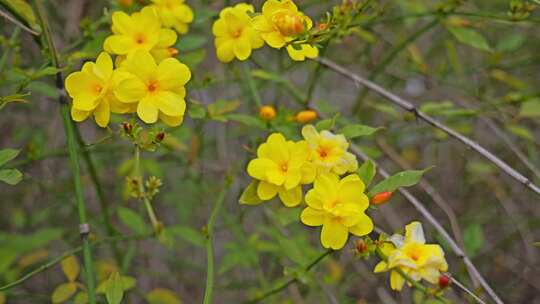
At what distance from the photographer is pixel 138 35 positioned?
1406 millimetres

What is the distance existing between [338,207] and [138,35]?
59 cm

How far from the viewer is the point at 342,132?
1416mm

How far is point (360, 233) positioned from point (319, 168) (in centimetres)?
15

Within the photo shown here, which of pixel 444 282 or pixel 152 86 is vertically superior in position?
pixel 152 86

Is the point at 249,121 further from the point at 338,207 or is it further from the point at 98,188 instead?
the point at 98,188

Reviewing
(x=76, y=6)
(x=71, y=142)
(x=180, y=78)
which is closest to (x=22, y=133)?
(x=76, y=6)

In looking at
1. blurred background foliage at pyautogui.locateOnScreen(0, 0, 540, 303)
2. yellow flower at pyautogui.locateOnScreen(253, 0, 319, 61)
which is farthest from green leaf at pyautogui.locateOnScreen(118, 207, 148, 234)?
yellow flower at pyautogui.locateOnScreen(253, 0, 319, 61)

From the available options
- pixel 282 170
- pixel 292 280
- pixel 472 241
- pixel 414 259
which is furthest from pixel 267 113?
pixel 472 241

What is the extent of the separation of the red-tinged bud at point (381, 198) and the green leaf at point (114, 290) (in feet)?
1.71

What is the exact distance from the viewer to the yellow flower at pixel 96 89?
1233 millimetres

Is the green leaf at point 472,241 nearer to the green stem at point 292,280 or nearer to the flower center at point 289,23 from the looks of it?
the green stem at point 292,280

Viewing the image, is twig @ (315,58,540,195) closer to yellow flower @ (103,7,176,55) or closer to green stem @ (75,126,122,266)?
yellow flower @ (103,7,176,55)

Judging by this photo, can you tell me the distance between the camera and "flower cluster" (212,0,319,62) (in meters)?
1.22

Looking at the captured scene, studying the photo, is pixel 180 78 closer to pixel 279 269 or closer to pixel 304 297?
pixel 304 297
